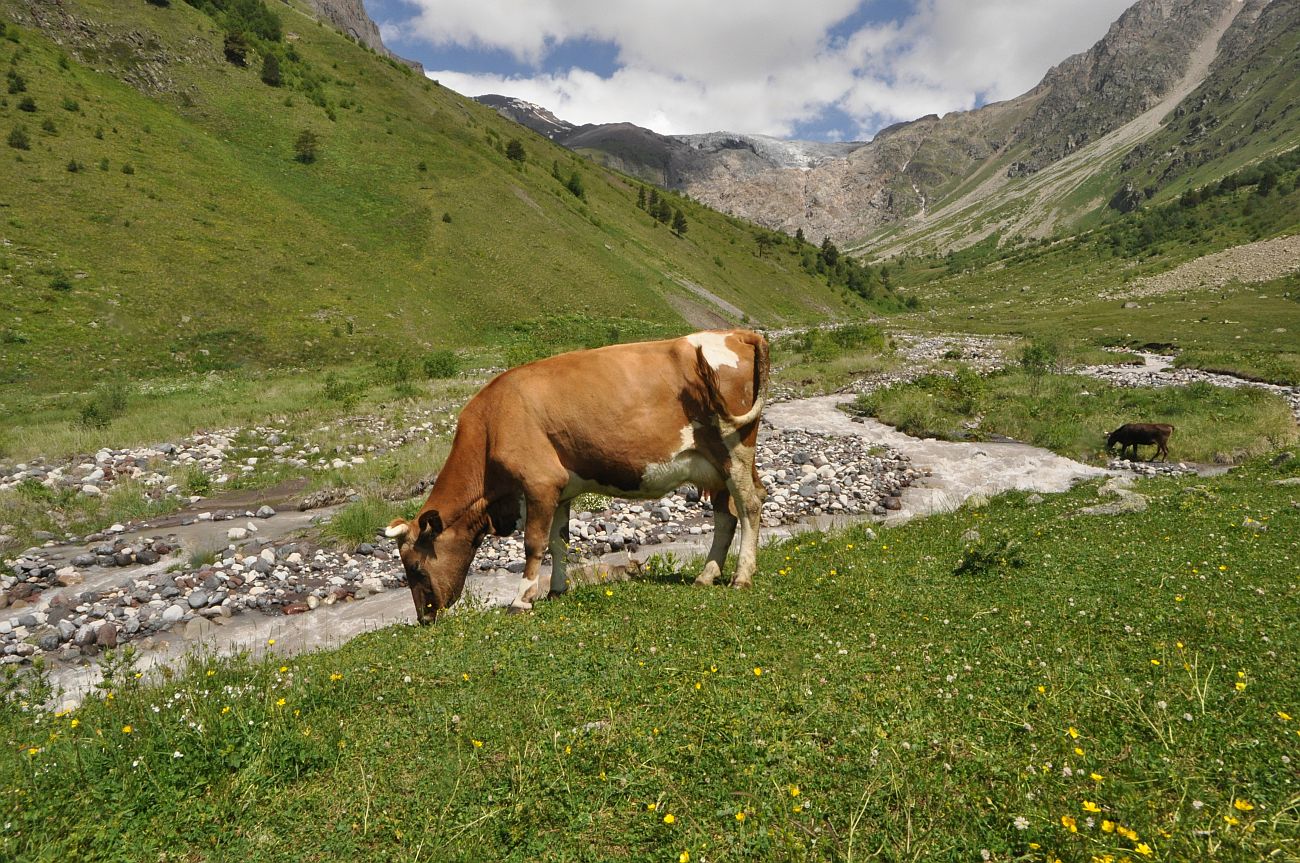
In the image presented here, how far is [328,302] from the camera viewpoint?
132ft

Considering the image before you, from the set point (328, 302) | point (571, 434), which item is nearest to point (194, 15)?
point (328, 302)

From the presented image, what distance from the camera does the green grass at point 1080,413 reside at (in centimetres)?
2034

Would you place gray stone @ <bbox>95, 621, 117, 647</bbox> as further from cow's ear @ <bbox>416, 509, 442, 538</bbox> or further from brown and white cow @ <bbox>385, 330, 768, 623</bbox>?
cow's ear @ <bbox>416, 509, 442, 538</bbox>

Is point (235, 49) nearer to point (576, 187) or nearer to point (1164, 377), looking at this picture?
point (576, 187)

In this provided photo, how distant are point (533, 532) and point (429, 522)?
1460mm

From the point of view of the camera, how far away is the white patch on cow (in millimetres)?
8406

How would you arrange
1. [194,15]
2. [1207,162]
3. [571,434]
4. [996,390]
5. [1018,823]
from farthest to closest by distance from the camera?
[1207,162] → [194,15] → [996,390] → [571,434] → [1018,823]

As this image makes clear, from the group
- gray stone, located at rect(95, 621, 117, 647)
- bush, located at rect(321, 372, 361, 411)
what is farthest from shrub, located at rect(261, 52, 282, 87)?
gray stone, located at rect(95, 621, 117, 647)

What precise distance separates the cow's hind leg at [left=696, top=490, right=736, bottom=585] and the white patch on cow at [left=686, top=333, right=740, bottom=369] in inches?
80.4

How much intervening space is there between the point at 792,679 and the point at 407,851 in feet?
11.1

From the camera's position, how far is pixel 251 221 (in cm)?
4419

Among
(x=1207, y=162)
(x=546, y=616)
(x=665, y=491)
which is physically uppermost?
(x=1207, y=162)

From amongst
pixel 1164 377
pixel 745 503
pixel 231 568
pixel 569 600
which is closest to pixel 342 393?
pixel 231 568

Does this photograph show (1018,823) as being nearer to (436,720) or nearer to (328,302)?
(436,720)
